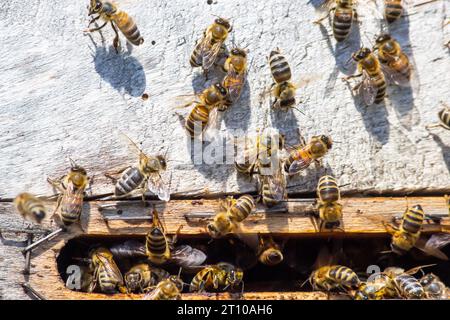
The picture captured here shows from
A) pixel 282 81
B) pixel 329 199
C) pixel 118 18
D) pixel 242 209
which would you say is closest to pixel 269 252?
pixel 242 209

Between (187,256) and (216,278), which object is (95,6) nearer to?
(187,256)

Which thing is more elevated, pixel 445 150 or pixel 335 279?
pixel 445 150

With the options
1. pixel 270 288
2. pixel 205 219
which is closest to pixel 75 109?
pixel 205 219

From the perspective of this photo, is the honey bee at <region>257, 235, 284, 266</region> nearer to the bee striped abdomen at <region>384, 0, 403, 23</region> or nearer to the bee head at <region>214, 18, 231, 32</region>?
the bee head at <region>214, 18, 231, 32</region>

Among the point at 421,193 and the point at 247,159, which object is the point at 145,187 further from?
the point at 421,193

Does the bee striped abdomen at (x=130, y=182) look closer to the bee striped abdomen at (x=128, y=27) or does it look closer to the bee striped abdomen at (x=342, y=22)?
the bee striped abdomen at (x=128, y=27)
